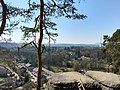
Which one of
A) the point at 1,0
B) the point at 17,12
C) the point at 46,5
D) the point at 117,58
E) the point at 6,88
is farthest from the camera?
the point at 117,58

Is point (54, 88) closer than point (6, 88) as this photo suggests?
Result: Yes

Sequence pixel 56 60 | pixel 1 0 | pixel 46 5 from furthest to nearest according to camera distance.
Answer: pixel 56 60 < pixel 46 5 < pixel 1 0

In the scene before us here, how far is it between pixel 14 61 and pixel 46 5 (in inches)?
103

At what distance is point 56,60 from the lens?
8212 centimetres

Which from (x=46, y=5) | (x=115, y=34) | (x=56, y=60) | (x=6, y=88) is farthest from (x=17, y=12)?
(x=56, y=60)

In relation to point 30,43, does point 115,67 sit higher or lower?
lower

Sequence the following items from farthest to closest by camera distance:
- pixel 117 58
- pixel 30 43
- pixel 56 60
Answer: pixel 56 60
pixel 117 58
pixel 30 43

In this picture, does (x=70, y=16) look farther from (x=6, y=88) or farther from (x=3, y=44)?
(x=6, y=88)

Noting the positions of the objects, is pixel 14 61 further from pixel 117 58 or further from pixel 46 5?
pixel 117 58

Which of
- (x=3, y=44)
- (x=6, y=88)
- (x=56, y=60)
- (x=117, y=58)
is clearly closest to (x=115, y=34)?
(x=117, y=58)

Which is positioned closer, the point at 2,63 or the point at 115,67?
the point at 2,63

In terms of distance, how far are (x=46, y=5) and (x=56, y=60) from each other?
7125cm

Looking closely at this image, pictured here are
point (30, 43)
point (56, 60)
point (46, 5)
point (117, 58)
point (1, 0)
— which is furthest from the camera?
point (56, 60)

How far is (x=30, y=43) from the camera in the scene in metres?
11.9
